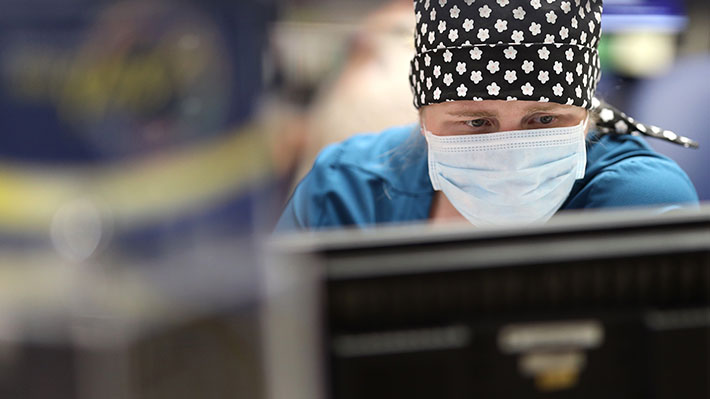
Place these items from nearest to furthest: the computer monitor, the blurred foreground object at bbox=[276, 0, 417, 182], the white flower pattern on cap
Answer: the computer monitor → the white flower pattern on cap → the blurred foreground object at bbox=[276, 0, 417, 182]

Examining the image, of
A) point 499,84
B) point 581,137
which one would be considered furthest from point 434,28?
point 581,137

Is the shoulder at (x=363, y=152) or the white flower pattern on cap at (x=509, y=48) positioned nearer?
the white flower pattern on cap at (x=509, y=48)

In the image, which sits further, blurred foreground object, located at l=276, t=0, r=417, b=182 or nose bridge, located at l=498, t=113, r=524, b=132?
blurred foreground object, located at l=276, t=0, r=417, b=182

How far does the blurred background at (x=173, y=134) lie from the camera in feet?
2.40

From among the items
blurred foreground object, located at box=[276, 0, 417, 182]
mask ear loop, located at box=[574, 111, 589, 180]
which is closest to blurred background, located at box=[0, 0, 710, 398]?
blurred foreground object, located at box=[276, 0, 417, 182]

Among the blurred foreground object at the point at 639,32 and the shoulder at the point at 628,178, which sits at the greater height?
the blurred foreground object at the point at 639,32

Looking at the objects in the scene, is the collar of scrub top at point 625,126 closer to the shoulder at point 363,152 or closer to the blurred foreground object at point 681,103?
the blurred foreground object at point 681,103

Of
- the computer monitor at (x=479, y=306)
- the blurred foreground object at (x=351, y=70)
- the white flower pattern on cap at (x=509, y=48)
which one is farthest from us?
the blurred foreground object at (x=351, y=70)

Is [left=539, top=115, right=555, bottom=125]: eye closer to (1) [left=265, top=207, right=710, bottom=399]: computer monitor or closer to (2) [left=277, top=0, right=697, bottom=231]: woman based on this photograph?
(2) [left=277, top=0, right=697, bottom=231]: woman

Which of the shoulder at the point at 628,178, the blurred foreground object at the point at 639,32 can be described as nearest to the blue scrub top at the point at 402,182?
the shoulder at the point at 628,178

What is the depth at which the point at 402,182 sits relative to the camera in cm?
84

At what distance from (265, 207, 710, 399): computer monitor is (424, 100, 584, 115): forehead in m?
0.20

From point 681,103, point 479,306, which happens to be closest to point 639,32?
point 681,103

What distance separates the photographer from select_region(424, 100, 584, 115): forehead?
2.43 feet
